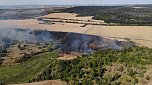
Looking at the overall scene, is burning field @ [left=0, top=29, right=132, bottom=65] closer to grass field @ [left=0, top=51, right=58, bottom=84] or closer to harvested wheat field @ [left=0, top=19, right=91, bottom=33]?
grass field @ [left=0, top=51, right=58, bottom=84]

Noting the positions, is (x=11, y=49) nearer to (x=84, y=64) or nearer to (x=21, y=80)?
(x=21, y=80)

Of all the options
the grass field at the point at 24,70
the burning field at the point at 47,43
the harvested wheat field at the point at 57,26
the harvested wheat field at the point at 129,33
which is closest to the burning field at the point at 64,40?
the burning field at the point at 47,43

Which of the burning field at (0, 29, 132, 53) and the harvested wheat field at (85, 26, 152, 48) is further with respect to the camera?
the harvested wheat field at (85, 26, 152, 48)

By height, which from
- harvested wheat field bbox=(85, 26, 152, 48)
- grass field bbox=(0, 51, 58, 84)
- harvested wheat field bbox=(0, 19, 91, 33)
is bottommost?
harvested wheat field bbox=(0, 19, 91, 33)

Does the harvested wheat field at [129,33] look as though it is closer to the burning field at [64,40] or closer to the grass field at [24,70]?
the burning field at [64,40]

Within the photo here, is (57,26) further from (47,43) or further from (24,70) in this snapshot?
(24,70)

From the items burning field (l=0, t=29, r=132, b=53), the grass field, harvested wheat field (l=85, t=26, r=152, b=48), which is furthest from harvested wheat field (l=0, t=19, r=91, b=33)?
the grass field

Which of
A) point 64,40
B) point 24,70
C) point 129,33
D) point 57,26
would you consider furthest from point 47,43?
point 57,26

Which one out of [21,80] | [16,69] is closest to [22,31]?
[16,69]
